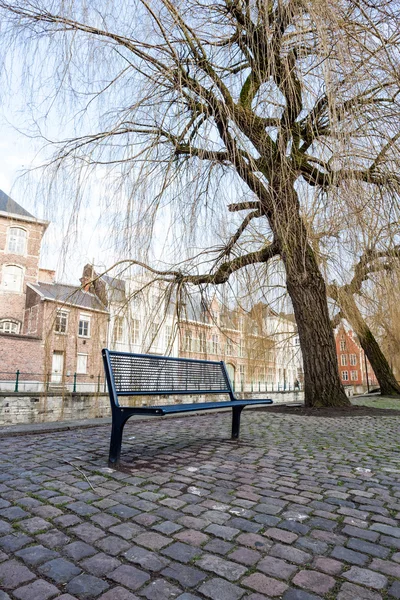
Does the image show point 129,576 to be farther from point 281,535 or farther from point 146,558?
point 281,535

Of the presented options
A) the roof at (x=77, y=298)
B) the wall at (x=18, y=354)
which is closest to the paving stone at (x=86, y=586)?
the roof at (x=77, y=298)

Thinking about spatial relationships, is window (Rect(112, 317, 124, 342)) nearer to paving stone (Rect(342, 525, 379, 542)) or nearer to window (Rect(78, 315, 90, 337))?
window (Rect(78, 315, 90, 337))

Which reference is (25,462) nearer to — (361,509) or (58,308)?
(361,509)

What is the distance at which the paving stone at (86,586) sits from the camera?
136 centimetres

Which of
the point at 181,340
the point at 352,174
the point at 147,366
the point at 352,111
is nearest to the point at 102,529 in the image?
the point at 147,366

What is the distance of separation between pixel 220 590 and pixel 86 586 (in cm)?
47

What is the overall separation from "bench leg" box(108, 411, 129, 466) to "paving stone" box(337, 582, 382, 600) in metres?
1.91

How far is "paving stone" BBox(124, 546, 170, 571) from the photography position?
1.55 m

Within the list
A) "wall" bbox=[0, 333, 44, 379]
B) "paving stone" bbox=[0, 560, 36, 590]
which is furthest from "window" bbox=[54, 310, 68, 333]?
"wall" bbox=[0, 333, 44, 379]

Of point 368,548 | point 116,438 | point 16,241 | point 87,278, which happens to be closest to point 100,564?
point 368,548

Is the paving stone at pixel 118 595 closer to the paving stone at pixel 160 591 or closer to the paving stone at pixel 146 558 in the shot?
the paving stone at pixel 160 591

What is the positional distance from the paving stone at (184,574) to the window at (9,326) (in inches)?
1053

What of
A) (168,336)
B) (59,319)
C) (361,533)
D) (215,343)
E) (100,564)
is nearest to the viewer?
(100,564)

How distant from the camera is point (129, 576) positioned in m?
1.48
